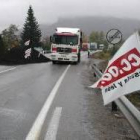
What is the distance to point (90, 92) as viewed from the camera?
14.3 meters

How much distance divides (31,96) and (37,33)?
4061 inches

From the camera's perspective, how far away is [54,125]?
8.05 meters

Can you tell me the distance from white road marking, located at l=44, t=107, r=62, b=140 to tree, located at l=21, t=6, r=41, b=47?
103 meters

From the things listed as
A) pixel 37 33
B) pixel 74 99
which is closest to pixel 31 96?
pixel 74 99

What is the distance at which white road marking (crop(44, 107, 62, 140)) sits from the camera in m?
7.07

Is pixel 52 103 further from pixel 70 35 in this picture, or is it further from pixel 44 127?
pixel 70 35

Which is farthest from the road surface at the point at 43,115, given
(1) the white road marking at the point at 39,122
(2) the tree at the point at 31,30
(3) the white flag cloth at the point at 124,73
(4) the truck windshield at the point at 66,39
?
(2) the tree at the point at 31,30

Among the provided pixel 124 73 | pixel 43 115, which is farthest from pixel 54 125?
pixel 124 73

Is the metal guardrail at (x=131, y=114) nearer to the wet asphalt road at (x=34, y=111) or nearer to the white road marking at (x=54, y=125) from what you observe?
the wet asphalt road at (x=34, y=111)

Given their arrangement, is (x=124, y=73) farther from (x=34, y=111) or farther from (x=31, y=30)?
(x=31, y=30)

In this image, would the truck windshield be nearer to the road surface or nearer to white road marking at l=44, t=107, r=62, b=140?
the road surface

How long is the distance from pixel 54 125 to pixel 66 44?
26.7 metres

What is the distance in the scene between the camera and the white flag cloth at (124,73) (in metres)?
6.46

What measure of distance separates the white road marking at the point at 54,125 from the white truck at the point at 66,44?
24.4 metres
